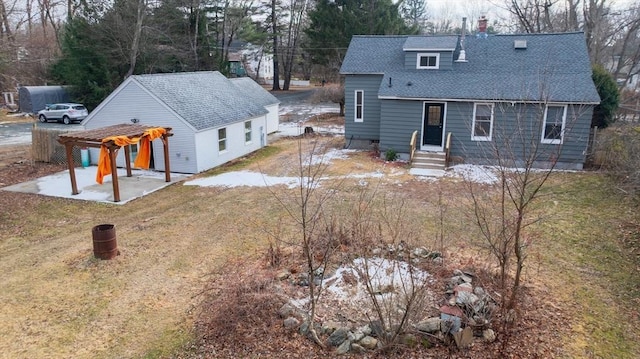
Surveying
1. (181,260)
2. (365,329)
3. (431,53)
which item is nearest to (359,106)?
(431,53)

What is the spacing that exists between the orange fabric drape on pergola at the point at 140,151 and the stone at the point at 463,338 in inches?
490

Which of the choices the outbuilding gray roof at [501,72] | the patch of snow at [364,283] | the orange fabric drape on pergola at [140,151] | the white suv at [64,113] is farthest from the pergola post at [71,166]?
the white suv at [64,113]

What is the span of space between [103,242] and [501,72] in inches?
653

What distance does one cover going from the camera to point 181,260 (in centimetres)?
989

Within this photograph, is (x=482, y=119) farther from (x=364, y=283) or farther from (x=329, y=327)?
(x=329, y=327)

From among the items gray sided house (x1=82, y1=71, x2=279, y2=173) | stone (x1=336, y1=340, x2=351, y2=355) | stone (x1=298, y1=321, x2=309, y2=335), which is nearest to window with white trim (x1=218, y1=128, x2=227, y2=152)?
gray sided house (x1=82, y1=71, x2=279, y2=173)

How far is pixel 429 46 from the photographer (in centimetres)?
1978

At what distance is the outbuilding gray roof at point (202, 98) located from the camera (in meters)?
18.2

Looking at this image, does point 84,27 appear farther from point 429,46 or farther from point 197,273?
point 197,273

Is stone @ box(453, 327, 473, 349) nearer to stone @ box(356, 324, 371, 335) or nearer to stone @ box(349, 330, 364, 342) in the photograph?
stone @ box(356, 324, 371, 335)

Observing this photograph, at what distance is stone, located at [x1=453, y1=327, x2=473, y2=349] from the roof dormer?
50.9 ft

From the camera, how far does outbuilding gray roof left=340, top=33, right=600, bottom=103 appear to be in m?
17.3

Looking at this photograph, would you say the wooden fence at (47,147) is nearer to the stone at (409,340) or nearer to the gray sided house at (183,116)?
the gray sided house at (183,116)

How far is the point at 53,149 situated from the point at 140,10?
54.4ft
